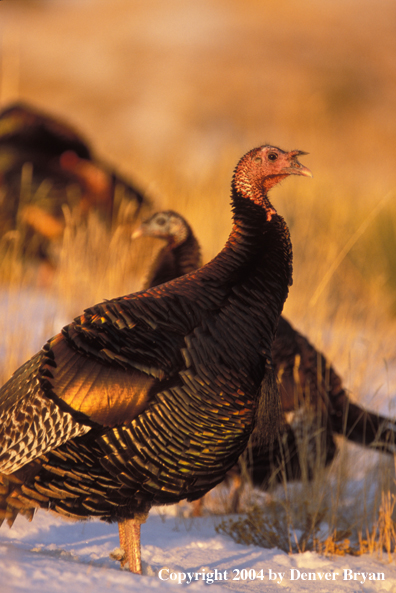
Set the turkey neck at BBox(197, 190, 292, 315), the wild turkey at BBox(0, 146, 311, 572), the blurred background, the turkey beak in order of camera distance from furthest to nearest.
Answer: the blurred background → the turkey beak → the turkey neck at BBox(197, 190, 292, 315) → the wild turkey at BBox(0, 146, 311, 572)

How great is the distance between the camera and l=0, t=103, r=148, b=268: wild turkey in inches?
279

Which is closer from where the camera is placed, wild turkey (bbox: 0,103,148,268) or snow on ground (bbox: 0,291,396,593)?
snow on ground (bbox: 0,291,396,593)

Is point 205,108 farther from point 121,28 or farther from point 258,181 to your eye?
point 258,181

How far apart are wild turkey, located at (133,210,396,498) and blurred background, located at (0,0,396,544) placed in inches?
10.1

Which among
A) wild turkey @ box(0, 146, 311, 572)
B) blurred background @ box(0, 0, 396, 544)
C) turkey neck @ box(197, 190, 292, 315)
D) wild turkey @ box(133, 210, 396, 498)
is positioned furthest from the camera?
blurred background @ box(0, 0, 396, 544)

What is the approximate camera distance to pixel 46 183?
7.17 m

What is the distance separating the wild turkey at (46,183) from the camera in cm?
709

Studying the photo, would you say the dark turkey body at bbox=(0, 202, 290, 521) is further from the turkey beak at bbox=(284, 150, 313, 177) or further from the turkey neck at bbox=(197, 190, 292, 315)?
the turkey beak at bbox=(284, 150, 313, 177)

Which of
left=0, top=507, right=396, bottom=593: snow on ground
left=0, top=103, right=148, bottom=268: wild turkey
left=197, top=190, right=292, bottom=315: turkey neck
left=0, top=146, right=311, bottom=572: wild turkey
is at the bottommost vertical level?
left=0, top=507, right=396, bottom=593: snow on ground

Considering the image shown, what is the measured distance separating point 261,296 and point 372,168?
18089 mm

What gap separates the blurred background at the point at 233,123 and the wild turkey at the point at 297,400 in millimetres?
257

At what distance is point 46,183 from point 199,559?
496 cm

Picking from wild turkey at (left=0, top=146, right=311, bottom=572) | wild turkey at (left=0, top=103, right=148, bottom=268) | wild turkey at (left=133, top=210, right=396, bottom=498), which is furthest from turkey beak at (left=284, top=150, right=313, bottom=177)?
wild turkey at (left=0, top=103, right=148, bottom=268)

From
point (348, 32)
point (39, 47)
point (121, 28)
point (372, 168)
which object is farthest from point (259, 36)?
point (372, 168)
